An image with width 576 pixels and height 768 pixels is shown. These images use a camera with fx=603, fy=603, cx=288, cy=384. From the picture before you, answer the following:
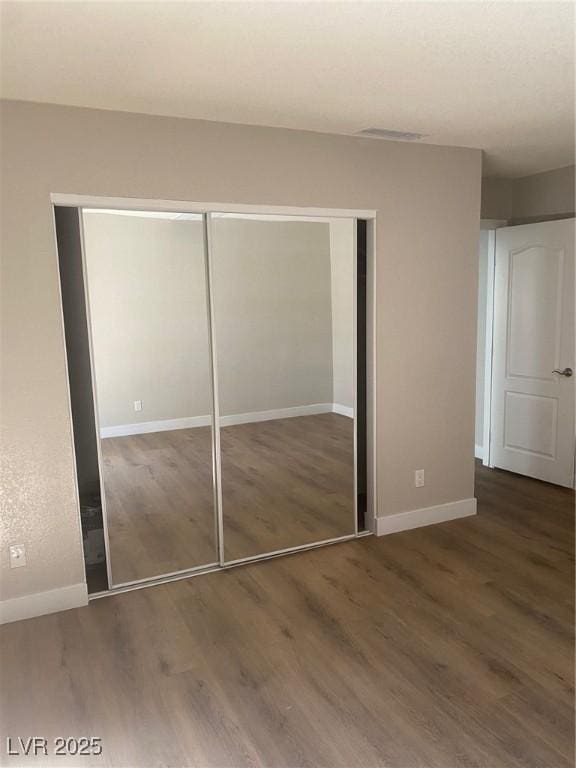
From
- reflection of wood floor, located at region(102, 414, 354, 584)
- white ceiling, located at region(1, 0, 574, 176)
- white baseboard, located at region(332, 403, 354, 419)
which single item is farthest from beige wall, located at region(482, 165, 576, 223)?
reflection of wood floor, located at region(102, 414, 354, 584)

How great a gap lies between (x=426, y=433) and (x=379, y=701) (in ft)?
6.52

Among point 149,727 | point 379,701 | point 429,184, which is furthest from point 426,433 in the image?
point 149,727

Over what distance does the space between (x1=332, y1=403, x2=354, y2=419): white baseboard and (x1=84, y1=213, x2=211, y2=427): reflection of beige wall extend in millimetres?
863

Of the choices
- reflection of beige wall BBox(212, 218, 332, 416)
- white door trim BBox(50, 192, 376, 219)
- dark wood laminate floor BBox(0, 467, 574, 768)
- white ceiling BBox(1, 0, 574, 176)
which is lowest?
dark wood laminate floor BBox(0, 467, 574, 768)

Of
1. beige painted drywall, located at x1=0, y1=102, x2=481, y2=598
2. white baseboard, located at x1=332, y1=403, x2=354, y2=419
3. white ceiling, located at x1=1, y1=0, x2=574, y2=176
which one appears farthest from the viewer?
white baseboard, located at x1=332, y1=403, x2=354, y2=419

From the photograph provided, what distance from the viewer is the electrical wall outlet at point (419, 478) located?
13.3ft

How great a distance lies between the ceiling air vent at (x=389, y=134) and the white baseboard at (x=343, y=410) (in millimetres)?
1626

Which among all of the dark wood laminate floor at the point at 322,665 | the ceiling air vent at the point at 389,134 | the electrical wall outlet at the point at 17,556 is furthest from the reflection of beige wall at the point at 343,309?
the electrical wall outlet at the point at 17,556

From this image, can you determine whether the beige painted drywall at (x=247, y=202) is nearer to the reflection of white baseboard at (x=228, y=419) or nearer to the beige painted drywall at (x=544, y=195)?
the reflection of white baseboard at (x=228, y=419)

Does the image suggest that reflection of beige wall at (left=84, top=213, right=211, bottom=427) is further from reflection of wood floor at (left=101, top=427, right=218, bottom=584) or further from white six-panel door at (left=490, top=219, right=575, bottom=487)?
white six-panel door at (left=490, top=219, right=575, bottom=487)

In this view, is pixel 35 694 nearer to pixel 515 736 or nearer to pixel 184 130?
Answer: pixel 515 736

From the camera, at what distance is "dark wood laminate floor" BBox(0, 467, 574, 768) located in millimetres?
2178

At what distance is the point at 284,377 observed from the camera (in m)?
3.71

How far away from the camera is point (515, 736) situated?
2.19m
